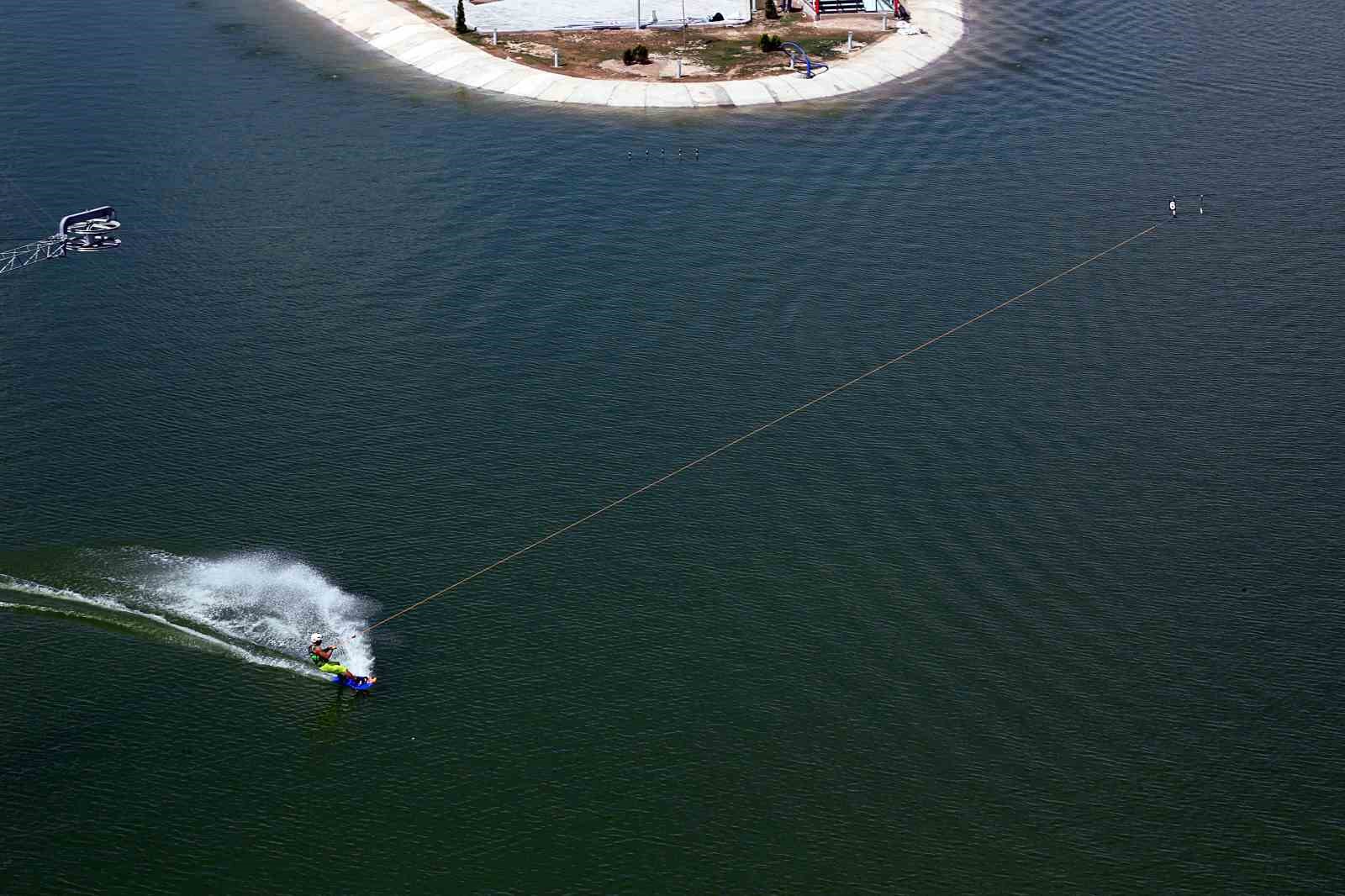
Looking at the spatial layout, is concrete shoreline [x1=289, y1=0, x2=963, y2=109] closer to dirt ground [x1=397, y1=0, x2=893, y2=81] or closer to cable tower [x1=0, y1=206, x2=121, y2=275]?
dirt ground [x1=397, y1=0, x2=893, y2=81]

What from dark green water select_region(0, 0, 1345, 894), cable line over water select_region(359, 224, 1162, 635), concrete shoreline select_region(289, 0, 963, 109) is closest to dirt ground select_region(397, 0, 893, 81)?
concrete shoreline select_region(289, 0, 963, 109)

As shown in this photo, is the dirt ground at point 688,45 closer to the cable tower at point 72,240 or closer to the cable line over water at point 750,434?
the cable line over water at point 750,434

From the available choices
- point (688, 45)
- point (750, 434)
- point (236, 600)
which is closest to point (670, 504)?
point (750, 434)

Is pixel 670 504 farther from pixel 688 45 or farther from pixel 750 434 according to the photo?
pixel 688 45

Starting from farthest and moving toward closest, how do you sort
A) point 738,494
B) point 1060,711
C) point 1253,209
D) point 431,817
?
point 1253,209
point 738,494
point 1060,711
point 431,817

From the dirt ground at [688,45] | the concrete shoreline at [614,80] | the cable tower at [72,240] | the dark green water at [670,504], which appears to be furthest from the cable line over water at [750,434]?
the cable tower at [72,240]

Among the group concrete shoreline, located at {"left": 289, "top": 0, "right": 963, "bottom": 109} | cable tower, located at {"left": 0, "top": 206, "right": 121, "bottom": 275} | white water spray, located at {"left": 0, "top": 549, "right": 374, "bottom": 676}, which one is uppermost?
concrete shoreline, located at {"left": 289, "top": 0, "right": 963, "bottom": 109}

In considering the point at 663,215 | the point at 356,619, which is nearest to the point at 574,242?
the point at 663,215

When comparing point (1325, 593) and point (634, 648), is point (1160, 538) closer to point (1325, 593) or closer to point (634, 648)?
point (1325, 593)
